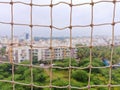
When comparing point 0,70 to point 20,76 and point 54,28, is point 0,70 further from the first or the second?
point 54,28

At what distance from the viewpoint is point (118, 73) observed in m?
9.78

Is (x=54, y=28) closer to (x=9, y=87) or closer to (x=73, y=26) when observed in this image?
(x=73, y=26)

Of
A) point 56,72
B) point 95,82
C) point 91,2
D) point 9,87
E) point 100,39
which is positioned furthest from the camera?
point 56,72

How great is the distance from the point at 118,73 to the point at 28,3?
346 inches

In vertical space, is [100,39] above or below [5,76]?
above

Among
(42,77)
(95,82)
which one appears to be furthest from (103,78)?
(42,77)

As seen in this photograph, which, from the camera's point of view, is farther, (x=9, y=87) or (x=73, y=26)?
(x=9, y=87)

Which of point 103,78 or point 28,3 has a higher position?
point 28,3

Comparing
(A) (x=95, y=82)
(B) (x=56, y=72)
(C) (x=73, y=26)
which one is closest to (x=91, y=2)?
(C) (x=73, y=26)

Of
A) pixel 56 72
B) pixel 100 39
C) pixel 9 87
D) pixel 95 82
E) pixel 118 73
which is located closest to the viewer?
pixel 100 39

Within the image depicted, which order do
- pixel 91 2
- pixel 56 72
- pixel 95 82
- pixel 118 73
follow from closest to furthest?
pixel 91 2 < pixel 95 82 < pixel 118 73 < pixel 56 72

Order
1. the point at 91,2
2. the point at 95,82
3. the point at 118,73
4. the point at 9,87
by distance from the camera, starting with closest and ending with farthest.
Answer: the point at 91,2
the point at 9,87
the point at 95,82
the point at 118,73

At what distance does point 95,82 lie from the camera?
29.9 feet

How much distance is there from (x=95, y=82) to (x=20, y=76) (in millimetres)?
1978
